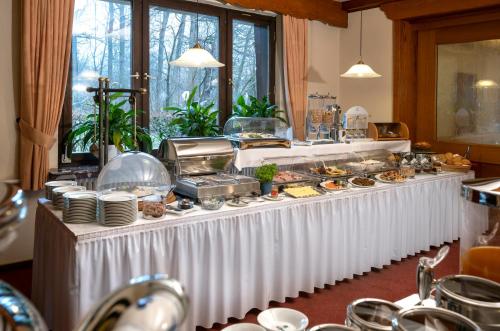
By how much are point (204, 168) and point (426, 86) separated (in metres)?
3.35

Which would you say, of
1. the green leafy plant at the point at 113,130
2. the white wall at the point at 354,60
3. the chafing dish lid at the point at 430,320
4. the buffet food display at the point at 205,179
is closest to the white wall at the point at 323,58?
the white wall at the point at 354,60

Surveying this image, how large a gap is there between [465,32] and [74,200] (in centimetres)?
448

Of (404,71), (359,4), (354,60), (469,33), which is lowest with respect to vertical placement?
(404,71)

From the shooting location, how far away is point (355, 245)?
3395 mm

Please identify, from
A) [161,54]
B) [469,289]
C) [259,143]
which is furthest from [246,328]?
[161,54]

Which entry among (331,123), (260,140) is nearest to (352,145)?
(331,123)

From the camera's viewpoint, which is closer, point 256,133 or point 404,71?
point 256,133

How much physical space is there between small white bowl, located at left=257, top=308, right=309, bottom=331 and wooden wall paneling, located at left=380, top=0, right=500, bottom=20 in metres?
4.38

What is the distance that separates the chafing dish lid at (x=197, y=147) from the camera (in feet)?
10.2

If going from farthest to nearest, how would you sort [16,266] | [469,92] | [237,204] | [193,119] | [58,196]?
[469,92] < [193,119] < [16,266] < [237,204] < [58,196]

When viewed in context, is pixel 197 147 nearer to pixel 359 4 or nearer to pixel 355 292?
pixel 355 292

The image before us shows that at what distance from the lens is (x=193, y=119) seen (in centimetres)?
444

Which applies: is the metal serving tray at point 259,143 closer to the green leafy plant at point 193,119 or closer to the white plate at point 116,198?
the green leafy plant at point 193,119

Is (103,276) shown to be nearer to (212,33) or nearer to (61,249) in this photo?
(61,249)
